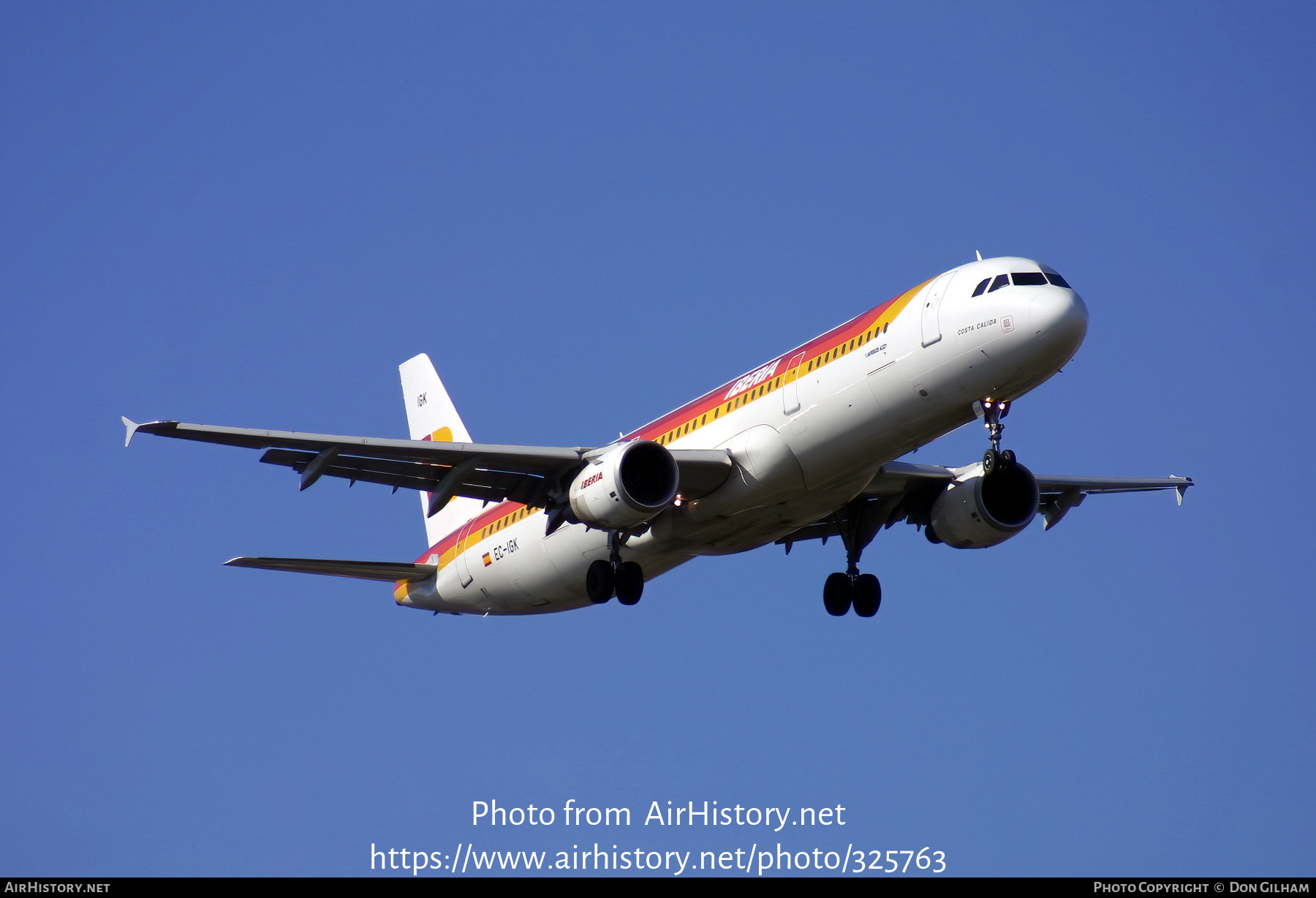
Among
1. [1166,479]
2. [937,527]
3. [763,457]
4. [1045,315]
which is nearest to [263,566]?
[763,457]

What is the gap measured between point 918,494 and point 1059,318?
9561 mm

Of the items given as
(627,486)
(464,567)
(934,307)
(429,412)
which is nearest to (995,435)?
(934,307)

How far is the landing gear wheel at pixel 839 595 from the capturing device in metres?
35.7

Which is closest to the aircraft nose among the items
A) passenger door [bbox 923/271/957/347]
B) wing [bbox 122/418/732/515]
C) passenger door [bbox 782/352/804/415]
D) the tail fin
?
passenger door [bbox 923/271/957/347]

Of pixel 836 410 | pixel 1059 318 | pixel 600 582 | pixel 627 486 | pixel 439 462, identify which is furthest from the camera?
pixel 600 582

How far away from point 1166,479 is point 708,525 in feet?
41.6

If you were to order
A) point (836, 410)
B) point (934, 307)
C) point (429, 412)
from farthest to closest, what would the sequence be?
point (429, 412), point (836, 410), point (934, 307)

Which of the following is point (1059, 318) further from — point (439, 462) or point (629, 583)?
point (439, 462)

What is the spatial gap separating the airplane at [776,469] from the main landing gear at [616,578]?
1.5 inches

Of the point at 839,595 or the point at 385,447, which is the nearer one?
the point at 385,447

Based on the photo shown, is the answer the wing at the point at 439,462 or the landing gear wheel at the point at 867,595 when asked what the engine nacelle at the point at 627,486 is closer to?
the wing at the point at 439,462

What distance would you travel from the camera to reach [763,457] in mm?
29422

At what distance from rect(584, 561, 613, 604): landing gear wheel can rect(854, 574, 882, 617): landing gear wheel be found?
238 inches

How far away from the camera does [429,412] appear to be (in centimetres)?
4431
